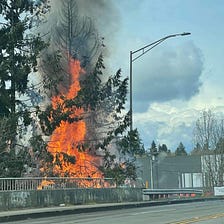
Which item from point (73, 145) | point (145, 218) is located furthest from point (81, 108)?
point (145, 218)

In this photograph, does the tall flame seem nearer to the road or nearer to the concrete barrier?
the concrete barrier

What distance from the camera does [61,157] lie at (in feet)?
110

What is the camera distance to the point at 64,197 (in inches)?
1014

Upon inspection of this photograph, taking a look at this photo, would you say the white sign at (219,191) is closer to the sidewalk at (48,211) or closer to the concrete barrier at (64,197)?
the concrete barrier at (64,197)

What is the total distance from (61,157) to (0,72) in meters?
6.94

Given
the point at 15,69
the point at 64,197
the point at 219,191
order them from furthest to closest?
the point at 219,191 → the point at 15,69 → the point at 64,197

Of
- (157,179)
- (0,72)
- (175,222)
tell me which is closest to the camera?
(175,222)

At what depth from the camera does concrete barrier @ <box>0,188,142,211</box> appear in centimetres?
2239

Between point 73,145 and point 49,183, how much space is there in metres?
11.5

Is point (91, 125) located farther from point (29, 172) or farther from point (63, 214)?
point (63, 214)

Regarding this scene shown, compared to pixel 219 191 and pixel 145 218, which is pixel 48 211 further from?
pixel 219 191

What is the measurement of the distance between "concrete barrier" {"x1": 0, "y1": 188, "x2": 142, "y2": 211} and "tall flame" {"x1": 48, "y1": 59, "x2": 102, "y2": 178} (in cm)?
469

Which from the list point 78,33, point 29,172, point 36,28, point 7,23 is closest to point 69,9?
point 78,33

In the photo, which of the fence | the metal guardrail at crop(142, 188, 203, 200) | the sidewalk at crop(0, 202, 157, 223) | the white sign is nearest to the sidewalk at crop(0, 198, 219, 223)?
the sidewalk at crop(0, 202, 157, 223)
